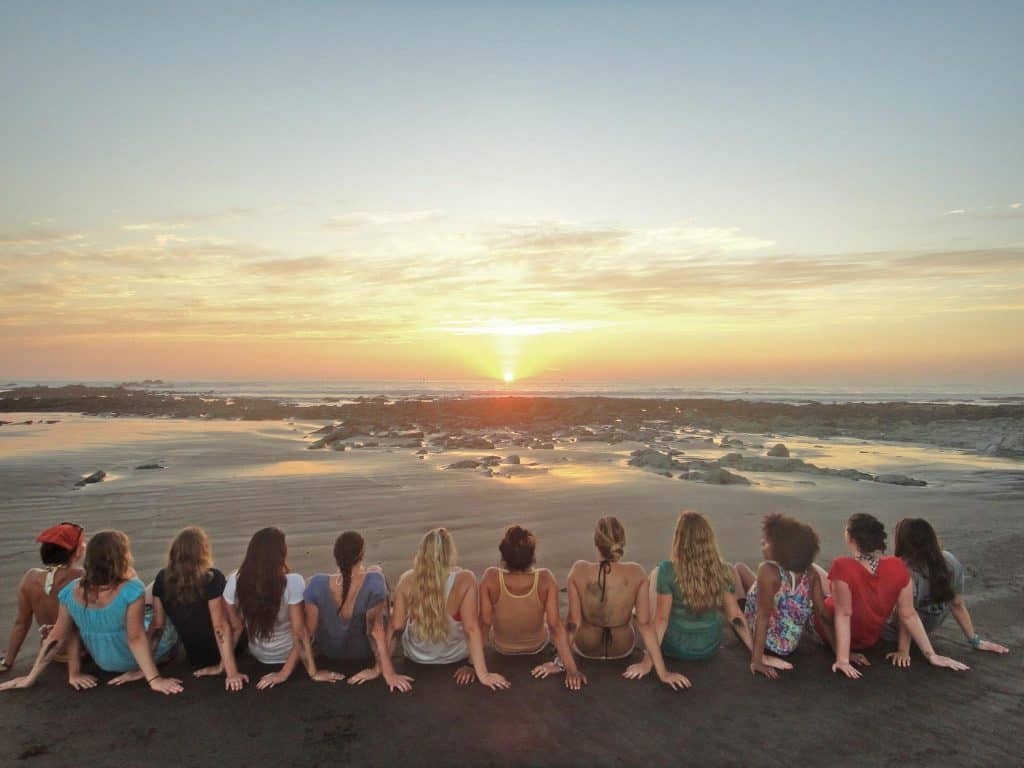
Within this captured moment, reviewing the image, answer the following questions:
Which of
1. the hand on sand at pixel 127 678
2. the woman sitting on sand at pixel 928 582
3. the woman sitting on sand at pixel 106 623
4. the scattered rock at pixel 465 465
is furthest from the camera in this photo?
the scattered rock at pixel 465 465

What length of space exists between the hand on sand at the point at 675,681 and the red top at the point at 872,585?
4.87 feet

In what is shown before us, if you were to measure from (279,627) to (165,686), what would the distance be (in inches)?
37.0

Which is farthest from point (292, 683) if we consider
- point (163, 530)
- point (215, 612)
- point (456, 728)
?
point (163, 530)

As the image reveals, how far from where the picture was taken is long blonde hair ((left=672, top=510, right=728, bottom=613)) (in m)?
5.33

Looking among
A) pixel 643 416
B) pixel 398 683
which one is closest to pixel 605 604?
pixel 398 683

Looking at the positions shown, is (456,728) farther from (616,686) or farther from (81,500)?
(81,500)

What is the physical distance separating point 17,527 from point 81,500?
6.49 feet

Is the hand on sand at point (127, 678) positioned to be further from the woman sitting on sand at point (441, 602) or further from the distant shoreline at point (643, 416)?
the distant shoreline at point (643, 416)

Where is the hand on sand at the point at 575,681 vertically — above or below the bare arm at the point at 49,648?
below

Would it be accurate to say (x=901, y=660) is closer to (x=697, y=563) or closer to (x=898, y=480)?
(x=697, y=563)

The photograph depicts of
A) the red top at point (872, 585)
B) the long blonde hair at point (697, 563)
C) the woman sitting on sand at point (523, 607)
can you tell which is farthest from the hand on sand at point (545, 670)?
the red top at point (872, 585)

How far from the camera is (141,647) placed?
204 inches

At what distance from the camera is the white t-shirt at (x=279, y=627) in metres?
5.29

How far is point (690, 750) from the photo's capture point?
439cm
